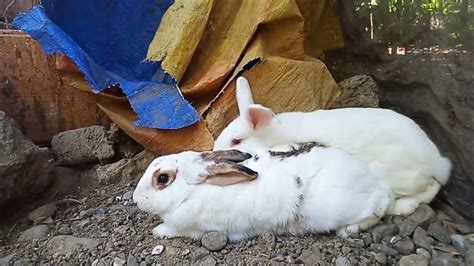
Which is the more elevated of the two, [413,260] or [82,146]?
[82,146]

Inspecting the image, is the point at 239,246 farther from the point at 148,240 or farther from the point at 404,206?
the point at 404,206

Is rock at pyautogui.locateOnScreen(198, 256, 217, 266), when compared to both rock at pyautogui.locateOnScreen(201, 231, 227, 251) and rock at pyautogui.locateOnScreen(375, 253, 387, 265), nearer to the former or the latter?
rock at pyautogui.locateOnScreen(201, 231, 227, 251)

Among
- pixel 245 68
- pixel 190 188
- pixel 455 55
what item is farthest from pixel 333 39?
pixel 190 188

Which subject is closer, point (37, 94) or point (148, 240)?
point (148, 240)

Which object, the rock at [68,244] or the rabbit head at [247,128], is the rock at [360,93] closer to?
the rabbit head at [247,128]

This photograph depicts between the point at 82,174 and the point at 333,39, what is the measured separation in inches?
63.0

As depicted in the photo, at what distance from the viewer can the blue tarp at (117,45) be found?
2439mm

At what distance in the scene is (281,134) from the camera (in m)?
2.34

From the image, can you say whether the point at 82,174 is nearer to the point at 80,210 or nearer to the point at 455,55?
the point at 80,210

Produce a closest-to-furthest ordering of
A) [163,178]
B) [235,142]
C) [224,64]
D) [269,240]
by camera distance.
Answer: [269,240] < [163,178] < [235,142] < [224,64]

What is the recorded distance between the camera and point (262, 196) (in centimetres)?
191

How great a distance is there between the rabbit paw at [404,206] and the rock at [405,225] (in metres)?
0.03

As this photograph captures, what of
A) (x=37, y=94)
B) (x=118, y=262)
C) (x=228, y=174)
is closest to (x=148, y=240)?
(x=118, y=262)

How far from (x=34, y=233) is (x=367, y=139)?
1432 millimetres
